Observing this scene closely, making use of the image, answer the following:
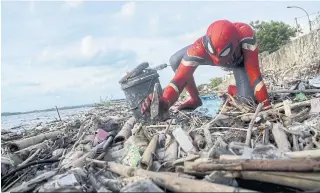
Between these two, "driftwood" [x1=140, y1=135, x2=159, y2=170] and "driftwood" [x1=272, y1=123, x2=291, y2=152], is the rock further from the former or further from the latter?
"driftwood" [x1=272, y1=123, x2=291, y2=152]

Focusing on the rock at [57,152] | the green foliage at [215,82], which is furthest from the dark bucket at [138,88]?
the green foliage at [215,82]

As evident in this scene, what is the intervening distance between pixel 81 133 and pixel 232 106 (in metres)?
2.47

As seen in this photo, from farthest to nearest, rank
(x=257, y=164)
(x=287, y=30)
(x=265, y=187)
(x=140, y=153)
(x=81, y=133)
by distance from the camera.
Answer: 1. (x=287, y=30)
2. (x=81, y=133)
3. (x=140, y=153)
4. (x=265, y=187)
5. (x=257, y=164)

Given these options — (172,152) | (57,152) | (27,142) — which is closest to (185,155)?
(172,152)

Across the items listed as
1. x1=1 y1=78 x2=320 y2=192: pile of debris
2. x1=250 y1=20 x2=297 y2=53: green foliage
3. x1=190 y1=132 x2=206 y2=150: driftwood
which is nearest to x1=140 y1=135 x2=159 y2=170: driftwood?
x1=1 y1=78 x2=320 y2=192: pile of debris

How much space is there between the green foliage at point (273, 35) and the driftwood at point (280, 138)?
32.9 meters

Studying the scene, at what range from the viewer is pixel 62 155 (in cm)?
462

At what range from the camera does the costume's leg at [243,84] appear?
5500mm

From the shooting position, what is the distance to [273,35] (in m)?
35.9

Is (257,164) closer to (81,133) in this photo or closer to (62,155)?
(62,155)

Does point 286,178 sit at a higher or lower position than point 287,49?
lower

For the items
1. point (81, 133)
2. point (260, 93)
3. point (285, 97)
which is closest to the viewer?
point (260, 93)

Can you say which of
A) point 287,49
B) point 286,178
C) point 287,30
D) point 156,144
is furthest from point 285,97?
point 287,30

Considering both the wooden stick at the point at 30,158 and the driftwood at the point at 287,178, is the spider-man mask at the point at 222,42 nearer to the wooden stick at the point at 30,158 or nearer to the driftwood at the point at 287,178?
the driftwood at the point at 287,178
